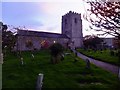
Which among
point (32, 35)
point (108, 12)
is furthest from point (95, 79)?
point (32, 35)

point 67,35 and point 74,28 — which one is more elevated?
point 74,28

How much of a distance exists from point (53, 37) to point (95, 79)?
274 ft

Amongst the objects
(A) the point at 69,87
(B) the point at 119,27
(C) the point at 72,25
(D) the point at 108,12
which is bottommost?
(A) the point at 69,87

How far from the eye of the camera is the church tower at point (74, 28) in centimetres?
10769

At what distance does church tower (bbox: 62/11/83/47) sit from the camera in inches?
4240

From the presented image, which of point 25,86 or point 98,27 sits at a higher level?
point 98,27

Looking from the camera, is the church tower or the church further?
the church tower

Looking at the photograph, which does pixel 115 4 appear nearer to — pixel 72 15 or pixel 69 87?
pixel 69 87

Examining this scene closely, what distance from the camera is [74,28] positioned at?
109 m

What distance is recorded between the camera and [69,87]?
14219 mm

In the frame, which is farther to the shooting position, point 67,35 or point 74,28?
point 67,35

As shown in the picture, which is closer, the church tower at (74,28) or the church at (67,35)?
the church at (67,35)

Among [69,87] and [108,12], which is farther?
[108,12]

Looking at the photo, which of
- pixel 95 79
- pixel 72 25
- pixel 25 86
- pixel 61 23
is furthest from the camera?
pixel 61 23
